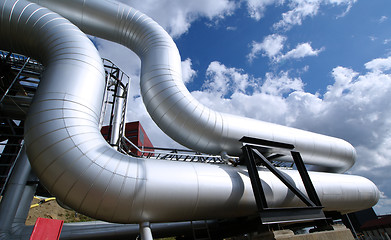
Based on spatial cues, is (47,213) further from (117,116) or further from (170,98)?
(170,98)

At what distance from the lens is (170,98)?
21.0 feet

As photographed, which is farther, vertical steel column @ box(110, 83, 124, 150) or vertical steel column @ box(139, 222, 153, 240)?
vertical steel column @ box(110, 83, 124, 150)

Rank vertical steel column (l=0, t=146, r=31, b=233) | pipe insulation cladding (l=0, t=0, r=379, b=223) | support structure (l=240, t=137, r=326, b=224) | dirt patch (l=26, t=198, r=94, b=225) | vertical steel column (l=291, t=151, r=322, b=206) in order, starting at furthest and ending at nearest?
dirt patch (l=26, t=198, r=94, b=225) < vertical steel column (l=291, t=151, r=322, b=206) < vertical steel column (l=0, t=146, r=31, b=233) < support structure (l=240, t=137, r=326, b=224) < pipe insulation cladding (l=0, t=0, r=379, b=223)

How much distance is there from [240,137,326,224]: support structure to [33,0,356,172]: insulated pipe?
1.37 feet

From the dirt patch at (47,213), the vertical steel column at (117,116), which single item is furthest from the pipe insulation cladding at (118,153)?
the dirt patch at (47,213)

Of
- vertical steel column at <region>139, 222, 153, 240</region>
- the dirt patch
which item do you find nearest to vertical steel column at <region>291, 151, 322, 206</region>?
vertical steel column at <region>139, 222, 153, 240</region>

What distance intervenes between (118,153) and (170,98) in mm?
2414

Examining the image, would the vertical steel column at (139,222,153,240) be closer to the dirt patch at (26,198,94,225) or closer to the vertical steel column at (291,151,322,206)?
the vertical steel column at (291,151,322,206)

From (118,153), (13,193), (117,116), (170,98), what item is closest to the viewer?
(118,153)

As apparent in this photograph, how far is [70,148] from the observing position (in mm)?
4094

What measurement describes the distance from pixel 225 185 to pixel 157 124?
293 centimetres

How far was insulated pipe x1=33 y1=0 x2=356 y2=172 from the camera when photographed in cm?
651

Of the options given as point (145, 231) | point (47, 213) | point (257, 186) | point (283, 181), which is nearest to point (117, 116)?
point (145, 231)

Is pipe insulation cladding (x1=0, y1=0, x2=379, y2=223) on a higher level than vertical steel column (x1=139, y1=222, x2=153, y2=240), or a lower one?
higher
